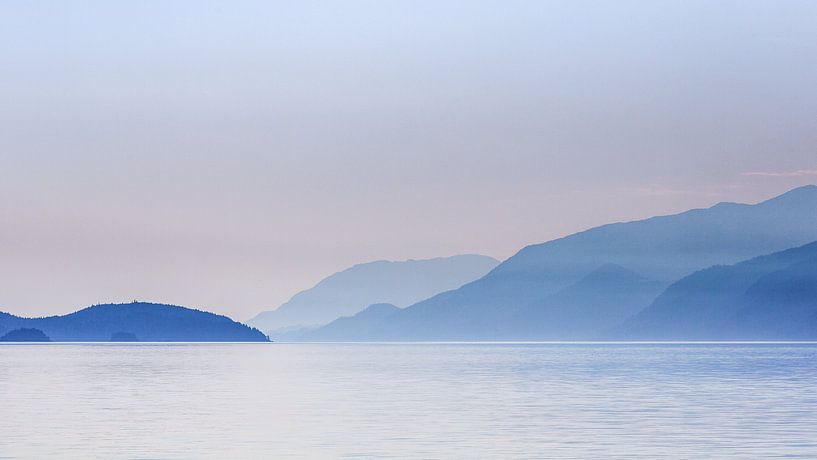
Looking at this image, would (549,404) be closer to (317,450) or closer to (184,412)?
(184,412)

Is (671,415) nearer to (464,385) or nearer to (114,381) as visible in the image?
(464,385)

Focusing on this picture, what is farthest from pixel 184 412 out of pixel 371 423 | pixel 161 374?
pixel 161 374

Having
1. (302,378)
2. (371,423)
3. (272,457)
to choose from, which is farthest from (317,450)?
(302,378)

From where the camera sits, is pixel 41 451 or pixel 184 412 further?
pixel 184 412

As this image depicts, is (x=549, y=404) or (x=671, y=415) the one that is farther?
(x=549, y=404)

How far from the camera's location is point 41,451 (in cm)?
4216

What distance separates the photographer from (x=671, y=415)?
56.0 metres

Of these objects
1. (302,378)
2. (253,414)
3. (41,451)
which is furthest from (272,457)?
(302,378)

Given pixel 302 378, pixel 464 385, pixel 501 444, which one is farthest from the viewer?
pixel 302 378

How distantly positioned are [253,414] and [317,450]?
15.6 metres

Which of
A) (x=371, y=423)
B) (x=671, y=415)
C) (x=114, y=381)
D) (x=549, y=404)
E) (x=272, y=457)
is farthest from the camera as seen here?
(x=114, y=381)

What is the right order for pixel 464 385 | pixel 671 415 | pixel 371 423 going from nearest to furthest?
pixel 371 423 → pixel 671 415 → pixel 464 385

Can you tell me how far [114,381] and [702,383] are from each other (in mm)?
39080

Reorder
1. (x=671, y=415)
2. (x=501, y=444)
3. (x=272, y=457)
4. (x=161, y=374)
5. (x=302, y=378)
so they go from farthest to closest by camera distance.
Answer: (x=161, y=374) → (x=302, y=378) → (x=671, y=415) → (x=501, y=444) → (x=272, y=457)
